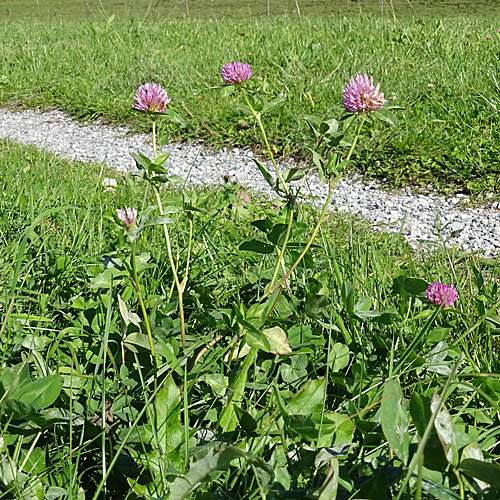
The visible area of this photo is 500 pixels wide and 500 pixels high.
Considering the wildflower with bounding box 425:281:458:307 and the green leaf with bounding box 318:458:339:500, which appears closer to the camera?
the green leaf with bounding box 318:458:339:500

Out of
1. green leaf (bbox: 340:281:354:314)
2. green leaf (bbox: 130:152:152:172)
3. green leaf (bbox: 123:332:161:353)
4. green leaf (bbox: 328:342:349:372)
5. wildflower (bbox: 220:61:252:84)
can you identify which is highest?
wildflower (bbox: 220:61:252:84)

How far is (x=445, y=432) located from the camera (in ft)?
2.79

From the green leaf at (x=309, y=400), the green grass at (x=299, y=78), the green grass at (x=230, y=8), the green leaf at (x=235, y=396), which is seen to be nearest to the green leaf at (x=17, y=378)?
the green leaf at (x=235, y=396)

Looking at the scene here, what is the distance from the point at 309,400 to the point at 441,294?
1.66 feet

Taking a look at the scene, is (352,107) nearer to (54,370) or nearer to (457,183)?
(54,370)

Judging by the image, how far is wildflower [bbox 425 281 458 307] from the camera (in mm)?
1453

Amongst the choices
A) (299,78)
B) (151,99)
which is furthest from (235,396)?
(299,78)

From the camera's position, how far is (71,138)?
18.7ft

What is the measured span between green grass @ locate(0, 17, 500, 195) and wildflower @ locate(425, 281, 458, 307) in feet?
6.08

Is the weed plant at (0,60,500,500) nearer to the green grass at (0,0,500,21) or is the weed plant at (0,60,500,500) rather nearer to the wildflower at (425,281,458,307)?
the wildflower at (425,281,458,307)

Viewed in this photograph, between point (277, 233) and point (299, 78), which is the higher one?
point (277, 233)

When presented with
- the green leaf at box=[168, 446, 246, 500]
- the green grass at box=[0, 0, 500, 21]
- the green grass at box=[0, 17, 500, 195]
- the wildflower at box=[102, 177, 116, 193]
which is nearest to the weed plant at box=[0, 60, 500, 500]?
the green leaf at box=[168, 446, 246, 500]

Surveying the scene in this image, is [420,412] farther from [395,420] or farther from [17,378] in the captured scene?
[17,378]

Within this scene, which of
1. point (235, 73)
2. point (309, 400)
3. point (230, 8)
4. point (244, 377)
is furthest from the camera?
point (230, 8)
